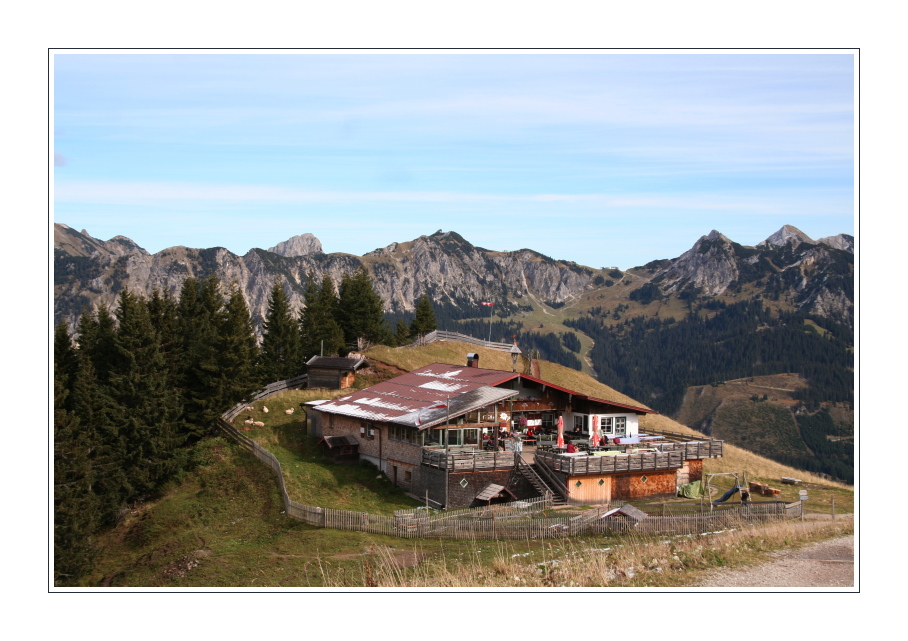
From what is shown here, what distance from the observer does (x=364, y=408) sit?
5300cm

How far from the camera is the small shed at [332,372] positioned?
7112 cm

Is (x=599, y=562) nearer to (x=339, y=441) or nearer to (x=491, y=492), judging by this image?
(x=491, y=492)

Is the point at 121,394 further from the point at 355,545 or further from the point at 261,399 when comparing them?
the point at 355,545

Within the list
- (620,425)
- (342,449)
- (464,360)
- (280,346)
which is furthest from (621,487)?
(464,360)

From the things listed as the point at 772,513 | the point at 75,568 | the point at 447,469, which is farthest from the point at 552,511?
the point at 75,568

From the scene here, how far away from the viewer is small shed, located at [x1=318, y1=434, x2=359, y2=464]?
171ft

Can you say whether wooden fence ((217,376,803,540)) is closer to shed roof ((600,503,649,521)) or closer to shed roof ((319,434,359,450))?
shed roof ((600,503,649,521))

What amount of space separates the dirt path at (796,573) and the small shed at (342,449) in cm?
2938

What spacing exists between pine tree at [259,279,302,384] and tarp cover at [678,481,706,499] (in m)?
42.8

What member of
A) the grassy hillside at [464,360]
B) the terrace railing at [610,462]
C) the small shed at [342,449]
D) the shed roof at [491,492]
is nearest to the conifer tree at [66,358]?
the small shed at [342,449]

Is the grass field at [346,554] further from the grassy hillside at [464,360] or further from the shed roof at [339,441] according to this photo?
the grassy hillside at [464,360]

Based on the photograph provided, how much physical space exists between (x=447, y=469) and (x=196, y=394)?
25.3 meters

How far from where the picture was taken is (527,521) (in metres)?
36.0

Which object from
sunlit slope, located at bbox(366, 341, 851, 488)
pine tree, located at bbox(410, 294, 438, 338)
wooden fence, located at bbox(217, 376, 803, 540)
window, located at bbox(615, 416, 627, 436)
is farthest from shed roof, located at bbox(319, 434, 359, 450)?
pine tree, located at bbox(410, 294, 438, 338)
